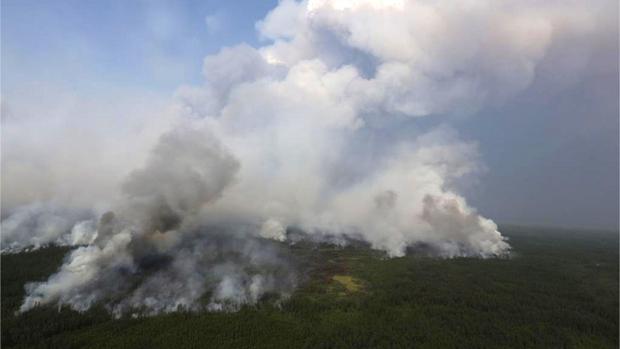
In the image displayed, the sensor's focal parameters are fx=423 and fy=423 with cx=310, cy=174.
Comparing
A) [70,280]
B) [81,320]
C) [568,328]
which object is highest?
[70,280]

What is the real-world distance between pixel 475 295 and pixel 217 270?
108452mm

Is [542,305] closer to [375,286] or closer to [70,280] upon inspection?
[375,286]

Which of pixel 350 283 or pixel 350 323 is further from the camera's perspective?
pixel 350 283

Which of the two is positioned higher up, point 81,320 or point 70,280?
point 70,280

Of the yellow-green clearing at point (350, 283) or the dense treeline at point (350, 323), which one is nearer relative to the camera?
the dense treeline at point (350, 323)

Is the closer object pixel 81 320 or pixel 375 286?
pixel 81 320

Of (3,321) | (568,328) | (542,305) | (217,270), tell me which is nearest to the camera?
(3,321)

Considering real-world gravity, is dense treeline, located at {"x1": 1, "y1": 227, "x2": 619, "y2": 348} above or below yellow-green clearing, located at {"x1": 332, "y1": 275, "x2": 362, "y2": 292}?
below

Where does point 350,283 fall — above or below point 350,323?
above

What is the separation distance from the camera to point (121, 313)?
128875 millimetres

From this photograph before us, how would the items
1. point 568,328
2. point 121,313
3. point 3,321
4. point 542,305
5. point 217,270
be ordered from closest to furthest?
point 3,321, point 121,313, point 568,328, point 542,305, point 217,270

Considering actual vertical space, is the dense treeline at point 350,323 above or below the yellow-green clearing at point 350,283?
below

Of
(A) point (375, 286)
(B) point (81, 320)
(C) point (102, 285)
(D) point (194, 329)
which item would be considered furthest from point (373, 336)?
(C) point (102, 285)

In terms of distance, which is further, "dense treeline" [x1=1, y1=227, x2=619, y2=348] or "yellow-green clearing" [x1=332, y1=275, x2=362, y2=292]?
"yellow-green clearing" [x1=332, y1=275, x2=362, y2=292]
